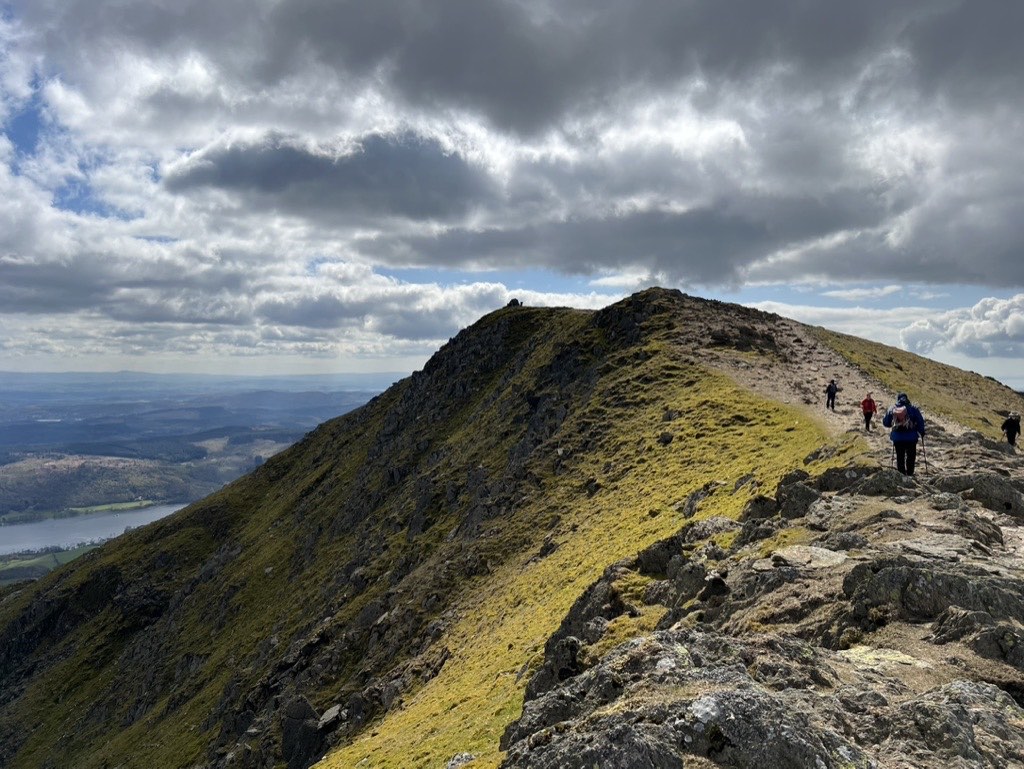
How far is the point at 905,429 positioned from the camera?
25.6 metres

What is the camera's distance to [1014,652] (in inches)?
549

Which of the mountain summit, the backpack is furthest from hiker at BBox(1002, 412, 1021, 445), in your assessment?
the backpack

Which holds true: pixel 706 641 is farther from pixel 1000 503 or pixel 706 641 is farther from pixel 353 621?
pixel 353 621

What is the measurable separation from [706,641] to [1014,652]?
20.9 feet

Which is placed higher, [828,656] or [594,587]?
[828,656]

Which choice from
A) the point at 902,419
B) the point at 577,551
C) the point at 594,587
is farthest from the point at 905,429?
the point at 577,551

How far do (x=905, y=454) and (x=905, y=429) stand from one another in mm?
1521

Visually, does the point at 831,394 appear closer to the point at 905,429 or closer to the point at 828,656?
the point at 905,429

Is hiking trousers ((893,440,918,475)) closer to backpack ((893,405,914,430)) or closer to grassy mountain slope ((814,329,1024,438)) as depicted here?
backpack ((893,405,914,430))

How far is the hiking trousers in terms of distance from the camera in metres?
26.0

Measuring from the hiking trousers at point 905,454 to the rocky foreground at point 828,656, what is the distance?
1088mm

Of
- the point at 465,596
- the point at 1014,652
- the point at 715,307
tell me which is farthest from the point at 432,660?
the point at 715,307

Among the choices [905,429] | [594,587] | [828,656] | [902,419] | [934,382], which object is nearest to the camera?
[828,656]

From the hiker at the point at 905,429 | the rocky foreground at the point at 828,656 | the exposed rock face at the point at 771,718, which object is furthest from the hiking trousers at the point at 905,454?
the exposed rock face at the point at 771,718
